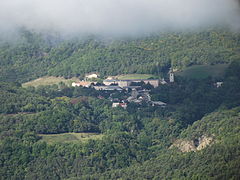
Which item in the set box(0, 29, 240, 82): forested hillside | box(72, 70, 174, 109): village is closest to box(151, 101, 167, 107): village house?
box(72, 70, 174, 109): village

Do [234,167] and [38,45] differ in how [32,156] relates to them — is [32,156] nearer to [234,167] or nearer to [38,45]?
[234,167]

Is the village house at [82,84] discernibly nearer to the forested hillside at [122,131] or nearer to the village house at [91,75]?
the forested hillside at [122,131]

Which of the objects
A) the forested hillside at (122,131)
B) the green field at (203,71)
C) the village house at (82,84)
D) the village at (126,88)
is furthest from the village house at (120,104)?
the village house at (82,84)

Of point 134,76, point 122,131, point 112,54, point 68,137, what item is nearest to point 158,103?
point 122,131

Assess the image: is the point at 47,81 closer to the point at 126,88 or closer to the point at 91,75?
the point at 91,75

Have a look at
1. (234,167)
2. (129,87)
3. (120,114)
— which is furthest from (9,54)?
(234,167)
